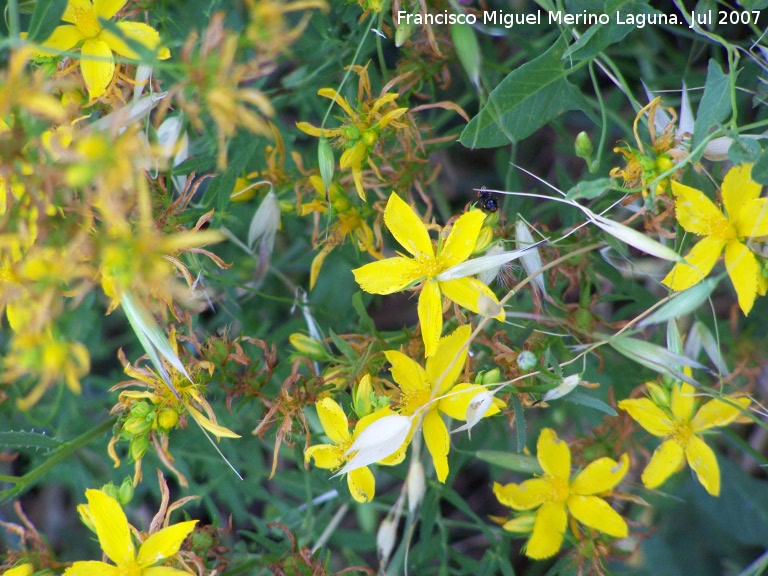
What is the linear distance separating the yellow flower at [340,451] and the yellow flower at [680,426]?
1.61ft

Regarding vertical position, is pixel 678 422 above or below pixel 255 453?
above

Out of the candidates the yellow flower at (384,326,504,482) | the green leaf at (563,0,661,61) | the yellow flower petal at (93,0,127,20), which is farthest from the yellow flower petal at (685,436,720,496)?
the yellow flower petal at (93,0,127,20)

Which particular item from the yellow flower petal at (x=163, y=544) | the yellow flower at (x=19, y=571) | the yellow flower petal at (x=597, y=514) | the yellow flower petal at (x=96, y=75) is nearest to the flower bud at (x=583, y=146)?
the yellow flower petal at (x=597, y=514)

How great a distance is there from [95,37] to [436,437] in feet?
3.17

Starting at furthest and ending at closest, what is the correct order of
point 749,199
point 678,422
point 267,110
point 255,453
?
point 255,453
point 678,422
point 749,199
point 267,110

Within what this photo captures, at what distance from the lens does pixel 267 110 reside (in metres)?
0.88

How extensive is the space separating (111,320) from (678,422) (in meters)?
1.92

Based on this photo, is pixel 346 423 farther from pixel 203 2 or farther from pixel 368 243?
pixel 203 2

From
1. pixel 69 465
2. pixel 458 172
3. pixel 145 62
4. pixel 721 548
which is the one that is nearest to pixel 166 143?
pixel 145 62

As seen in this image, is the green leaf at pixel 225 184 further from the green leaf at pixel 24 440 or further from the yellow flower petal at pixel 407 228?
the green leaf at pixel 24 440

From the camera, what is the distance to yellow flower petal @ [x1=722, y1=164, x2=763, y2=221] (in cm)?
118

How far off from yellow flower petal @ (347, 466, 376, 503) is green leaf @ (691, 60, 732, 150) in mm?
788

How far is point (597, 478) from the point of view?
1368 mm

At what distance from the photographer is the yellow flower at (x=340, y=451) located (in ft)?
3.94
